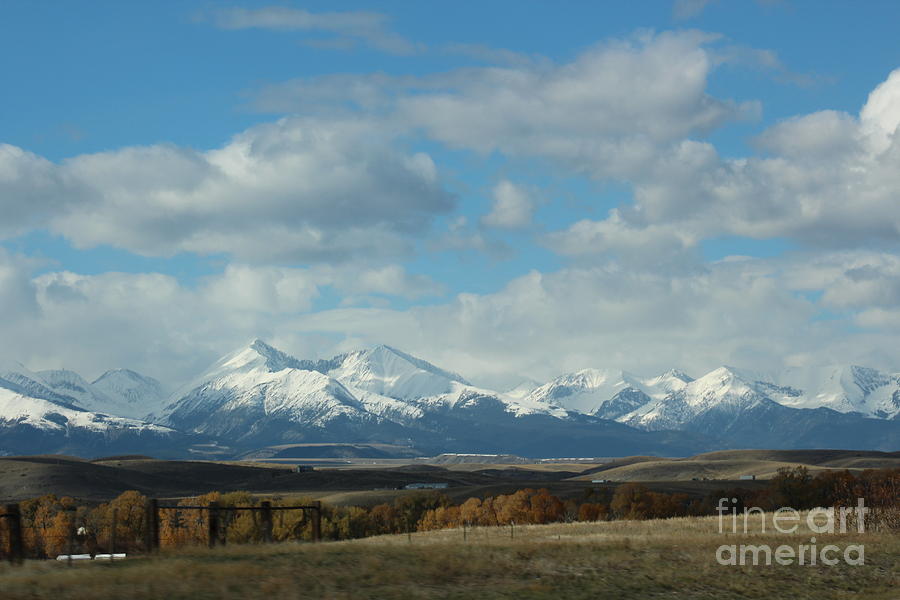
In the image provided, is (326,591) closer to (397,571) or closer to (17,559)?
(397,571)

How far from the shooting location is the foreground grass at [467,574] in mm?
28766

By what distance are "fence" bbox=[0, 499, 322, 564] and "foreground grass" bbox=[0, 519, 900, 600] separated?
2.09 meters

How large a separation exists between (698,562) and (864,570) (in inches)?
256

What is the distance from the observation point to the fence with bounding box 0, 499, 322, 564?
3875 centimetres

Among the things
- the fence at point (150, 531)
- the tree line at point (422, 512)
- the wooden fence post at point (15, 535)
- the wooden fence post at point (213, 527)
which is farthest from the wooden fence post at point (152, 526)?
the tree line at point (422, 512)

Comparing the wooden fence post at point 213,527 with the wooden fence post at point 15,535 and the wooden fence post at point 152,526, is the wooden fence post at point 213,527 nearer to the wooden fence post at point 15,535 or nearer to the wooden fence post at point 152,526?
the wooden fence post at point 152,526

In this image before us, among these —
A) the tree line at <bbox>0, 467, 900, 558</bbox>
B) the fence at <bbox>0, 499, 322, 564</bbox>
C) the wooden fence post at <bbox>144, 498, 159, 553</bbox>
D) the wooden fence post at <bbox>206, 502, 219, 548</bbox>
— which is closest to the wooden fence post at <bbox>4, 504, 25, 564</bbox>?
the fence at <bbox>0, 499, 322, 564</bbox>

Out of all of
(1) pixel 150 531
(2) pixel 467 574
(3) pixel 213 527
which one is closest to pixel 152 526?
(1) pixel 150 531

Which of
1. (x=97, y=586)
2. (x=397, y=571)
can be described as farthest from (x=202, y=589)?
(x=397, y=571)

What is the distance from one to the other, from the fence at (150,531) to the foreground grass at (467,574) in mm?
2093

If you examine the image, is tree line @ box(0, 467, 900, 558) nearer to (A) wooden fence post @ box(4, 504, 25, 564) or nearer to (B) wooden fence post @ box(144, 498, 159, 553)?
(B) wooden fence post @ box(144, 498, 159, 553)

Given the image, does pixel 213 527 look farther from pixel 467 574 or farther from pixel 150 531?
pixel 467 574

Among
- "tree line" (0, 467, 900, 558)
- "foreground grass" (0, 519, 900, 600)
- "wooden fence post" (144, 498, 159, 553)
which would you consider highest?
"wooden fence post" (144, 498, 159, 553)

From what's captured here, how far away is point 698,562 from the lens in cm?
3853
